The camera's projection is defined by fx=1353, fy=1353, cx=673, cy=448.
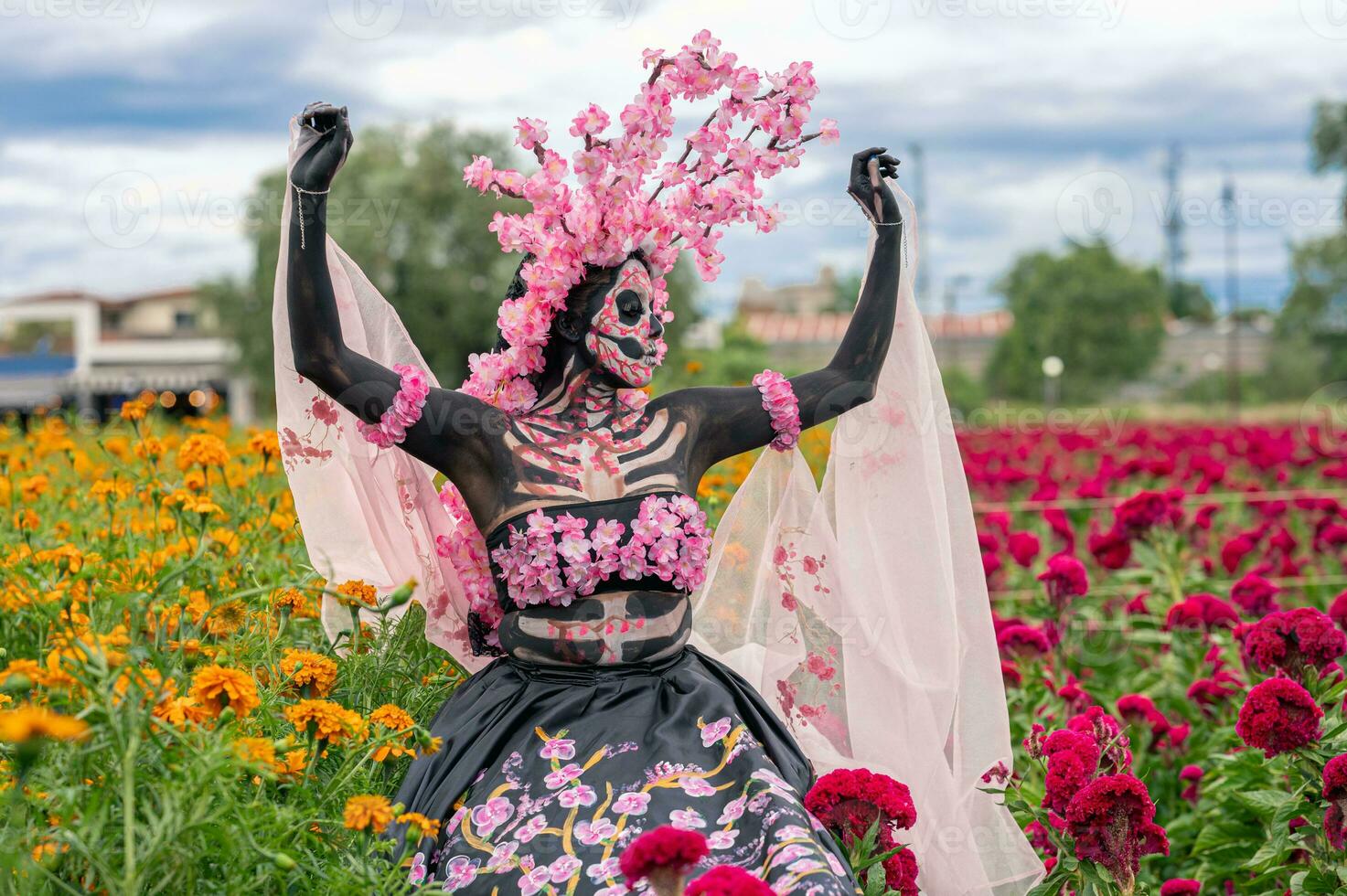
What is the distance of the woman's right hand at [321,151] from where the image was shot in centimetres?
284

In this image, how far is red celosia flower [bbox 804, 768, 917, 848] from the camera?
2633mm

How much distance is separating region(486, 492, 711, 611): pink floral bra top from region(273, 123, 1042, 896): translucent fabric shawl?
0.33 meters

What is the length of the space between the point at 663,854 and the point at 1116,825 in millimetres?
1067

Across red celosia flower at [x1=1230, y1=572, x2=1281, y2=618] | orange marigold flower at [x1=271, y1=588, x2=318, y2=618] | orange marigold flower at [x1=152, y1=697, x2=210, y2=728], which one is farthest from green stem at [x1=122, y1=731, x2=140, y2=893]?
red celosia flower at [x1=1230, y1=572, x2=1281, y2=618]

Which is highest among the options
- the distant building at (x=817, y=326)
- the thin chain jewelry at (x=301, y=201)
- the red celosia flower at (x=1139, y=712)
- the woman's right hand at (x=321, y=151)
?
the distant building at (x=817, y=326)

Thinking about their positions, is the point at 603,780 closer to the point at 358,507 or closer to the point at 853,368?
the point at 358,507

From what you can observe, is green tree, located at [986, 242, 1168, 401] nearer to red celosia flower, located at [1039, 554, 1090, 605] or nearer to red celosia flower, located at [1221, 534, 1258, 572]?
red celosia flower, located at [1221, 534, 1258, 572]

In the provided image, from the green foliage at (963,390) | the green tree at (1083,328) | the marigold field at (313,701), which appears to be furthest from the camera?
the green tree at (1083,328)

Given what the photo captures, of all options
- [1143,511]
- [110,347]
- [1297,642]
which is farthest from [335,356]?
[110,347]

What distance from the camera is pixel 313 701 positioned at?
2.43m

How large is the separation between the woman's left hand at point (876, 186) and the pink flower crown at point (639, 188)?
6.6 inches

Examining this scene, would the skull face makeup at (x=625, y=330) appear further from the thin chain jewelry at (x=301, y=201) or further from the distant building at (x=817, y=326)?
the distant building at (x=817, y=326)

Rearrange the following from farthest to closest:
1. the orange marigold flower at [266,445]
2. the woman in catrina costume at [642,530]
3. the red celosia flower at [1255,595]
A: the red celosia flower at [1255,595] → the orange marigold flower at [266,445] → the woman in catrina costume at [642,530]

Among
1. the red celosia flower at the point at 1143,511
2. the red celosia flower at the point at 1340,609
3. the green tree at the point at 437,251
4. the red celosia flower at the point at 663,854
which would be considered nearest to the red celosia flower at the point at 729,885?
the red celosia flower at the point at 663,854
